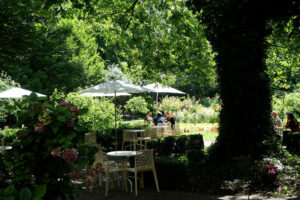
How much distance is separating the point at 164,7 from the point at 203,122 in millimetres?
11557

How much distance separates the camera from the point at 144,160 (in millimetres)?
5914

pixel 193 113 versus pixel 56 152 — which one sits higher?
pixel 193 113

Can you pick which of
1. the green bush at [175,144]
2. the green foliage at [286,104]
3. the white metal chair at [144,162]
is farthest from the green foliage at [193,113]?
the white metal chair at [144,162]

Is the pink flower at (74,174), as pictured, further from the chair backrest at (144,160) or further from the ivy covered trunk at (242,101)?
the ivy covered trunk at (242,101)

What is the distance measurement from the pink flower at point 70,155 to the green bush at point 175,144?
6912 millimetres

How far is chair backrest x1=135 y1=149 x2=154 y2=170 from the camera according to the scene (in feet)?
19.1

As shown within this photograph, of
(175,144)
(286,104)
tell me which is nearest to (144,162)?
(175,144)

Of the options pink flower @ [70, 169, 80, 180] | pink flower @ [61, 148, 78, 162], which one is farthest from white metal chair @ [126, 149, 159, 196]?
pink flower @ [61, 148, 78, 162]

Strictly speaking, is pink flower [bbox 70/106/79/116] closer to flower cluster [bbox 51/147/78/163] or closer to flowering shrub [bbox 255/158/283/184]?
flower cluster [bbox 51/147/78/163]

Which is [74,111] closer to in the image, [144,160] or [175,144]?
[144,160]

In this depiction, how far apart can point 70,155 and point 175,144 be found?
8.24 m

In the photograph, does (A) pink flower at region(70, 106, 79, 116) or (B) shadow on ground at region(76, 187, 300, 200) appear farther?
(B) shadow on ground at region(76, 187, 300, 200)

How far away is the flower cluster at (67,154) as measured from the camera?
2133mm

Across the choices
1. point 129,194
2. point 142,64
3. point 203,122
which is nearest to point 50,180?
point 129,194
